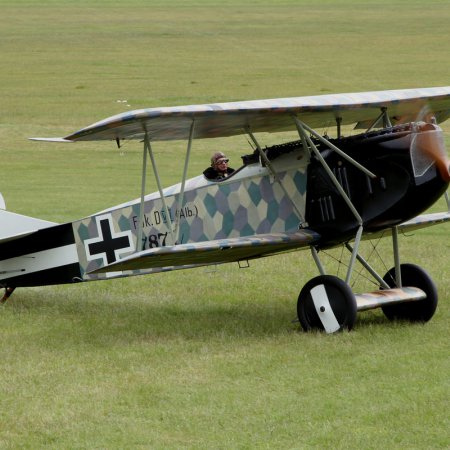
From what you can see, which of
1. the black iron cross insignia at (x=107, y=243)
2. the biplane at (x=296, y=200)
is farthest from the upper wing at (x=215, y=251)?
the black iron cross insignia at (x=107, y=243)

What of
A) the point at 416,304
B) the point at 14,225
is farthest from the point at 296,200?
the point at 14,225

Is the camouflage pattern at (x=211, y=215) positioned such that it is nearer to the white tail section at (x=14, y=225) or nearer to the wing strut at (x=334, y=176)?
the wing strut at (x=334, y=176)

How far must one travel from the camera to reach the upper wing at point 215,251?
32.2ft

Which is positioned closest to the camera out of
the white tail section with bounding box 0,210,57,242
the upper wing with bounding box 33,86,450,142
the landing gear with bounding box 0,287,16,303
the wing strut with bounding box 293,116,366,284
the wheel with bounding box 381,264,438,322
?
the upper wing with bounding box 33,86,450,142

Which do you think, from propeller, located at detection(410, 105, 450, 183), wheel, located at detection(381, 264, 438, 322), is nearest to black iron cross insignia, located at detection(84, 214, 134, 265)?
wheel, located at detection(381, 264, 438, 322)

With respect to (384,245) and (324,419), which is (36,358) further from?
(384,245)

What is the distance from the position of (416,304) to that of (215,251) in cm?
231

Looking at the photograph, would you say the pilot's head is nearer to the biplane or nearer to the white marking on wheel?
the biplane

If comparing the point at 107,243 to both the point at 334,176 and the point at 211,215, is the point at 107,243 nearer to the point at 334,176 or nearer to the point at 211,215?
the point at 211,215

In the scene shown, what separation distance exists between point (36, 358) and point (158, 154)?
20440mm

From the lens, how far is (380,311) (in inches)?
467

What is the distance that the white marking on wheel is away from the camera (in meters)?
10.4

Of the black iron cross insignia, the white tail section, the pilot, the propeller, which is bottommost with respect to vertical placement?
the black iron cross insignia

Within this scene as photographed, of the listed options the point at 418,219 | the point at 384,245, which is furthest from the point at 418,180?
the point at 384,245
